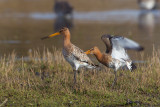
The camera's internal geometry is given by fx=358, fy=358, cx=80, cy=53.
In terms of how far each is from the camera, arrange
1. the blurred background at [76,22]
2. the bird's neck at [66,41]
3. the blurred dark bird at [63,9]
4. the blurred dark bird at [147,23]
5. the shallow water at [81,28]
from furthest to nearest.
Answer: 1. the blurred dark bird at [63,9]
2. the blurred dark bird at [147,23]
3. the blurred background at [76,22]
4. the shallow water at [81,28]
5. the bird's neck at [66,41]

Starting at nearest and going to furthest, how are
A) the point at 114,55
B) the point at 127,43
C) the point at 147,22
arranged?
1. the point at 127,43
2. the point at 114,55
3. the point at 147,22

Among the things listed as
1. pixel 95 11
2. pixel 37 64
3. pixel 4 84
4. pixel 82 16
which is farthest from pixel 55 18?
pixel 4 84

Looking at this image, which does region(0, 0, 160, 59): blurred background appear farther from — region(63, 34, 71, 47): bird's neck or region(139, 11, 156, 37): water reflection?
region(63, 34, 71, 47): bird's neck

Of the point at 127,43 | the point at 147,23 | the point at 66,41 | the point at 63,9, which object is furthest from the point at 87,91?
the point at 63,9

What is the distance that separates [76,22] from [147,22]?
456cm

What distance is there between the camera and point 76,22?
23.3 metres

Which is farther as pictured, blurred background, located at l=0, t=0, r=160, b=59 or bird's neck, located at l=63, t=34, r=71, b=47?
blurred background, located at l=0, t=0, r=160, b=59

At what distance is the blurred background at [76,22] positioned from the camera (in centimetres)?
1527

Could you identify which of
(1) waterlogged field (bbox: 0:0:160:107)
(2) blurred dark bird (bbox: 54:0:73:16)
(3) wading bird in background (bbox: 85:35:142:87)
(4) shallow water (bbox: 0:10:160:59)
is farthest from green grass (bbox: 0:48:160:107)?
(2) blurred dark bird (bbox: 54:0:73:16)

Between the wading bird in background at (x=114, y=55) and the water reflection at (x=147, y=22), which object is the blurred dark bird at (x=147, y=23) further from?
the wading bird in background at (x=114, y=55)

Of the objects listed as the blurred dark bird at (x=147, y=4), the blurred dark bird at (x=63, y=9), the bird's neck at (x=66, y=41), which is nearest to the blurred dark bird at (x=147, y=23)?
the blurred dark bird at (x=147, y=4)

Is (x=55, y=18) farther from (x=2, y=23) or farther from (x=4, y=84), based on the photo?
(x=4, y=84)

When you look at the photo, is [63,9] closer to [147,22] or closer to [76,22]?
[76,22]

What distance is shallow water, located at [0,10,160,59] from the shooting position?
14.8 meters
